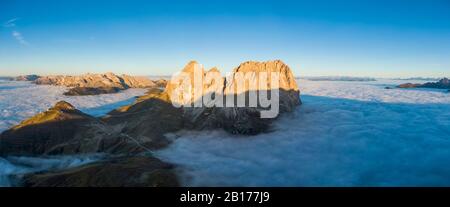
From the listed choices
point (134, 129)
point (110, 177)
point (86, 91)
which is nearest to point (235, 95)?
point (134, 129)

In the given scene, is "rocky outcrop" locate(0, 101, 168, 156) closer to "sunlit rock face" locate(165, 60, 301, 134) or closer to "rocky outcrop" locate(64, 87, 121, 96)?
"sunlit rock face" locate(165, 60, 301, 134)

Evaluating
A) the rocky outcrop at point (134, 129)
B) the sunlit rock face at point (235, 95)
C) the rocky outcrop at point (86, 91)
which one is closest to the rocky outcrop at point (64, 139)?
the rocky outcrop at point (134, 129)

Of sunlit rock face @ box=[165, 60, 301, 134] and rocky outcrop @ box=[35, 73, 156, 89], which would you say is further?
rocky outcrop @ box=[35, 73, 156, 89]

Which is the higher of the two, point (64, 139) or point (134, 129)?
point (134, 129)

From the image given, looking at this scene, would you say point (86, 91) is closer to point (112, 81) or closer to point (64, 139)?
point (112, 81)

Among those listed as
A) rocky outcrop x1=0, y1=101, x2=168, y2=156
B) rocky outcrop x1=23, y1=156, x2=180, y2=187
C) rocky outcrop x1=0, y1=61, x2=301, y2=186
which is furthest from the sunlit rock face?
rocky outcrop x1=23, y1=156, x2=180, y2=187
